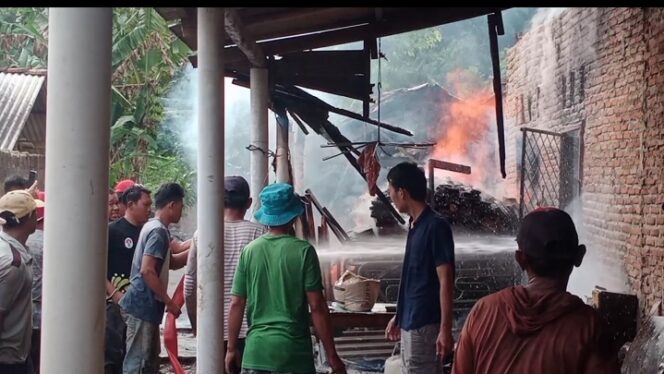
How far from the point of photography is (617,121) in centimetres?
853

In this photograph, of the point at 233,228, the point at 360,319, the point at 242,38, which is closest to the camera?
the point at 233,228

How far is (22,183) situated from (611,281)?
21.1 feet

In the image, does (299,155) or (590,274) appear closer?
(590,274)

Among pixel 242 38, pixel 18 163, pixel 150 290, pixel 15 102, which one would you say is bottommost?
pixel 150 290

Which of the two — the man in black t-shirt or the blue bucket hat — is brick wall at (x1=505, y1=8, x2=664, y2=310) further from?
the man in black t-shirt

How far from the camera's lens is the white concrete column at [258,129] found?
325 inches

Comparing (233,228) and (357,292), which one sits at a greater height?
(233,228)

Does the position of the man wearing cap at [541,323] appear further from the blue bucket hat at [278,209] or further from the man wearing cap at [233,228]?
the man wearing cap at [233,228]

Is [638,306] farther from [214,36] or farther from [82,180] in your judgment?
[82,180]

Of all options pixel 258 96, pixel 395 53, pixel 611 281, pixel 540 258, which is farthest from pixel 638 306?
pixel 395 53

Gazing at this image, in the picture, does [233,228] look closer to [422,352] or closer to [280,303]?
[280,303]

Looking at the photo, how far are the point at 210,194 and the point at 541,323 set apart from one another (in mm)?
3346

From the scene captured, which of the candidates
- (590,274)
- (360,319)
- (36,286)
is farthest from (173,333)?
(590,274)

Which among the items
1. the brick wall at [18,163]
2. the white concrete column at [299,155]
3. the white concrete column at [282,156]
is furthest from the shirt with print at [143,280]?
the white concrete column at [299,155]
